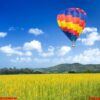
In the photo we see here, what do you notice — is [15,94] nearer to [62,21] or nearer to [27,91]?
[27,91]

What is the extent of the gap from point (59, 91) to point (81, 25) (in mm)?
12886

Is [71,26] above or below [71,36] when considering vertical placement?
above

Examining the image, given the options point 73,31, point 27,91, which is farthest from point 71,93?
point 73,31

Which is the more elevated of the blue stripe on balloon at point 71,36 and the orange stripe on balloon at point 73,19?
the orange stripe on balloon at point 73,19

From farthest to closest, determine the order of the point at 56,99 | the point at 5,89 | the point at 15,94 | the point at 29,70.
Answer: the point at 29,70
the point at 5,89
the point at 15,94
the point at 56,99

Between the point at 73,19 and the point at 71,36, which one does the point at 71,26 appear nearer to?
the point at 73,19

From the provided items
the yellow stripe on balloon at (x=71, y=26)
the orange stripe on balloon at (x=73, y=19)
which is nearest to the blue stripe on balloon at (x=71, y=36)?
the yellow stripe on balloon at (x=71, y=26)

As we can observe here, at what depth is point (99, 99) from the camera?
21.6 ft

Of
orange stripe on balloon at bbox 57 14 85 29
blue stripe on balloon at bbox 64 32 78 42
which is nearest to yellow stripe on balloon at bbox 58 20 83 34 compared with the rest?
orange stripe on balloon at bbox 57 14 85 29

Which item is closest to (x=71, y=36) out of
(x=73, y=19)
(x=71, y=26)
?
(x=71, y=26)

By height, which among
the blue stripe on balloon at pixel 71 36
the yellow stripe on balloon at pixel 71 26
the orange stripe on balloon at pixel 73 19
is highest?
the orange stripe on balloon at pixel 73 19

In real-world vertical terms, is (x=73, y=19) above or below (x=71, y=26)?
above

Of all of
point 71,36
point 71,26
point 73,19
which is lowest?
point 71,36

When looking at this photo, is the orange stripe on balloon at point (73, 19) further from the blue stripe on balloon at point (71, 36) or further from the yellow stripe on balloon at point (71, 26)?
the blue stripe on balloon at point (71, 36)
